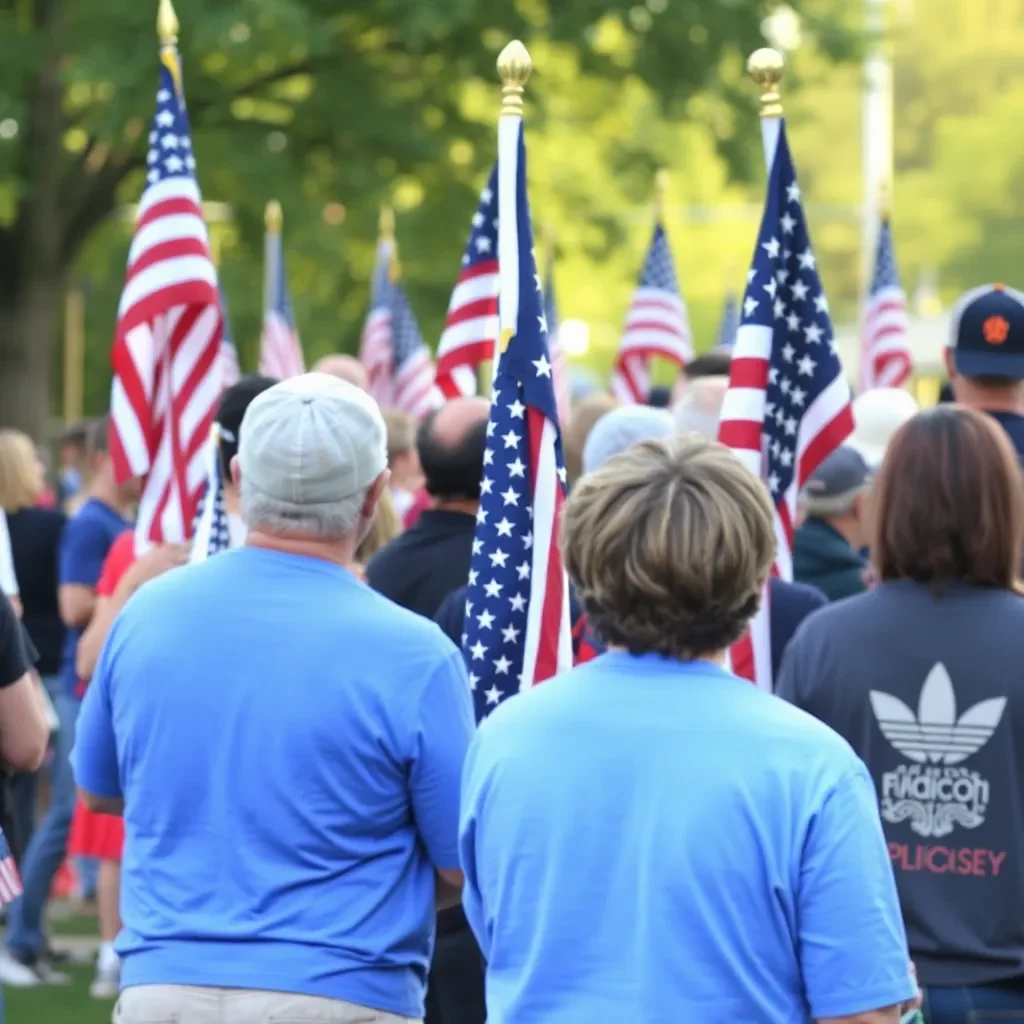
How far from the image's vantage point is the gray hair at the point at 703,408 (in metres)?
6.26

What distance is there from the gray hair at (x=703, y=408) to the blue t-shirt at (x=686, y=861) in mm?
3129

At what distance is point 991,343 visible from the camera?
5.88 meters

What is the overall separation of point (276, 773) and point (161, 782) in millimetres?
229

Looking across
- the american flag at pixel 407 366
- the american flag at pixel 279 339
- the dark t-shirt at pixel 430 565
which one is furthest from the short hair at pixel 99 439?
the dark t-shirt at pixel 430 565

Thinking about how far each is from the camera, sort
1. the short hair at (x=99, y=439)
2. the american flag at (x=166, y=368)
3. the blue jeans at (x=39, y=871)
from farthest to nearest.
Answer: the short hair at (x=99, y=439), the blue jeans at (x=39, y=871), the american flag at (x=166, y=368)

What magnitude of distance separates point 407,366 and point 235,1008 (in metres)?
10.1

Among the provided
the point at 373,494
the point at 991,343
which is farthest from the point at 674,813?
the point at 991,343

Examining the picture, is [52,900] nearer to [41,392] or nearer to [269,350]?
[269,350]

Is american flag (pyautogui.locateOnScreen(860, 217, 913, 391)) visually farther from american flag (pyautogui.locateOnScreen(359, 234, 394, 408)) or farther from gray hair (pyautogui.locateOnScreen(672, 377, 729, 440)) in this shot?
gray hair (pyautogui.locateOnScreen(672, 377, 729, 440))

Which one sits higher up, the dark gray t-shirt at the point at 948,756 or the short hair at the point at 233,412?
the short hair at the point at 233,412

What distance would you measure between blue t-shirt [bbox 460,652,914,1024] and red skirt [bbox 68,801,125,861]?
5.49 metres

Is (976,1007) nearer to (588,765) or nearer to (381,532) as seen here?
(588,765)

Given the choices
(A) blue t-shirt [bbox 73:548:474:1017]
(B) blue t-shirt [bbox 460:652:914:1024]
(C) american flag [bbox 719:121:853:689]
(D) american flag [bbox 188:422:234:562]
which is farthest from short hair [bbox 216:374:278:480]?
(B) blue t-shirt [bbox 460:652:914:1024]

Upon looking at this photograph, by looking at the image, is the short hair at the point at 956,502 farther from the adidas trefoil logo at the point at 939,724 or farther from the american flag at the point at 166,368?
the american flag at the point at 166,368
